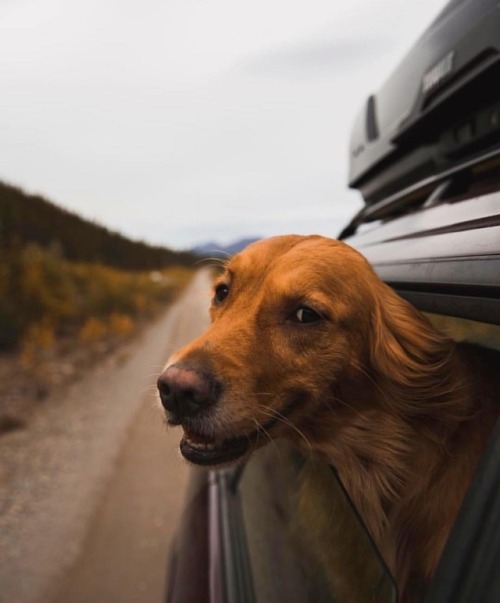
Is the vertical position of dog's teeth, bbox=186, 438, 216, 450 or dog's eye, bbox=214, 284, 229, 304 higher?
dog's eye, bbox=214, 284, 229, 304

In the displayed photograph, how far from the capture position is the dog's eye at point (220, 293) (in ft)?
5.98

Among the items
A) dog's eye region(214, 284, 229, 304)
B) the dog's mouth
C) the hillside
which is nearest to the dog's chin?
the dog's mouth

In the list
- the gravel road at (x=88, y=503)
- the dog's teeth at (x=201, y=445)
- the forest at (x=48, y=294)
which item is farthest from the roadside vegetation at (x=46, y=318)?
the dog's teeth at (x=201, y=445)

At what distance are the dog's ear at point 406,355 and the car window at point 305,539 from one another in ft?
1.00

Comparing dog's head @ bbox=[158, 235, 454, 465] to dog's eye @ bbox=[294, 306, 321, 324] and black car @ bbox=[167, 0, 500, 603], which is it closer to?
dog's eye @ bbox=[294, 306, 321, 324]

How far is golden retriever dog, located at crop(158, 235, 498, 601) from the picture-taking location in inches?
50.5

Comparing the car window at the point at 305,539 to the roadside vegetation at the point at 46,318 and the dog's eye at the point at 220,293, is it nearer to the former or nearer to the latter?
the dog's eye at the point at 220,293

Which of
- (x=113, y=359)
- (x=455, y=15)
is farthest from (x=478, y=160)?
(x=113, y=359)

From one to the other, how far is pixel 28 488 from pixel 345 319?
4749 millimetres

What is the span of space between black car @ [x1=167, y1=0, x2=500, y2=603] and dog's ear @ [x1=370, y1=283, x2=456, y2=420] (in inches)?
2.0

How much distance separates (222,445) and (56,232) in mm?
27261

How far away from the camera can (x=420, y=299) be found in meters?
1.31

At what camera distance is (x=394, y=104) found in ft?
6.06

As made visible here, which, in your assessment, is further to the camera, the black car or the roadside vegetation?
the roadside vegetation
